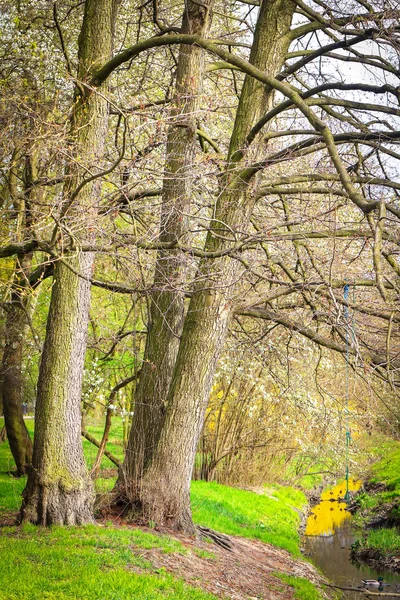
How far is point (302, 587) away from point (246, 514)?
14.5 feet

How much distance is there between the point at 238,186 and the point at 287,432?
9.84 meters

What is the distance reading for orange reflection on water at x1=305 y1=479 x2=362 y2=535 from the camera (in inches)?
687

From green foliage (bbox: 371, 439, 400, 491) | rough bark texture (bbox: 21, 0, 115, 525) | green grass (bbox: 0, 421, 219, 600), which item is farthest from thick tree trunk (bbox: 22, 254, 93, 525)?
green foliage (bbox: 371, 439, 400, 491)

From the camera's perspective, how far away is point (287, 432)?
1747cm

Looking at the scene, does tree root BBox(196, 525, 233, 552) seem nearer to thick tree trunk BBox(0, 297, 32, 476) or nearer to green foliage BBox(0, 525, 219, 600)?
green foliage BBox(0, 525, 219, 600)

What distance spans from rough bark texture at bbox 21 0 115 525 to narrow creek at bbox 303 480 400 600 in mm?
4882

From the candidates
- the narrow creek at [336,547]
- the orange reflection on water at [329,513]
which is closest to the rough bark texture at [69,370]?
the narrow creek at [336,547]

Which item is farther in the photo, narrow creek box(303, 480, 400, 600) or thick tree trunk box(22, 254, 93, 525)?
narrow creek box(303, 480, 400, 600)

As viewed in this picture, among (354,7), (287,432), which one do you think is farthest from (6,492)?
(354,7)

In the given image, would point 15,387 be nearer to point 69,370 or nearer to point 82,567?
point 69,370

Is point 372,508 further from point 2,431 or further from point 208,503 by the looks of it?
point 2,431

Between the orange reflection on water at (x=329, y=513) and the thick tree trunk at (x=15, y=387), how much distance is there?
6.92 m

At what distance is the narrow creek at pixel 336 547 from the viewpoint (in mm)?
12473

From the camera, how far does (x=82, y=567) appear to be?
22.5ft
